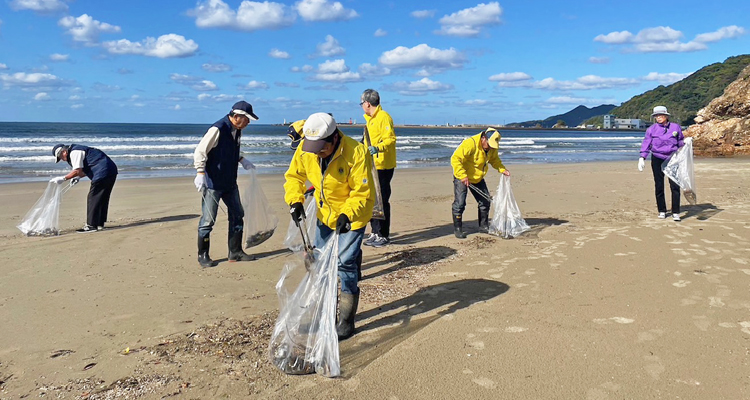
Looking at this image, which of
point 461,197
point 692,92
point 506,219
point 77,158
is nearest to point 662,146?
point 506,219

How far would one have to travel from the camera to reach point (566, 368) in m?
3.09

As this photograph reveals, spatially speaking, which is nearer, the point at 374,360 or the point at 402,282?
the point at 374,360

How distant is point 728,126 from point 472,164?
872 inches

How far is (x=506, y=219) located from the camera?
6.75 m

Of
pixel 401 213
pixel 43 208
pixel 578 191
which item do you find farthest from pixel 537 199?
pixel 43 208

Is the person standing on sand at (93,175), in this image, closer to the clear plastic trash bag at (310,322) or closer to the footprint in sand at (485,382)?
the clear plastic trash bag at (310,322)

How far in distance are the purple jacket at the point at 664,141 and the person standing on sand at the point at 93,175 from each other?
8.09m

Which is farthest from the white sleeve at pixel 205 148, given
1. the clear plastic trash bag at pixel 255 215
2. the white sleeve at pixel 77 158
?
the white sleeve at pixel 77 158

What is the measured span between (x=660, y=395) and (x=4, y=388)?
380 cm

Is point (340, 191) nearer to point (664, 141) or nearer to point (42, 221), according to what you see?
point (42, 221)

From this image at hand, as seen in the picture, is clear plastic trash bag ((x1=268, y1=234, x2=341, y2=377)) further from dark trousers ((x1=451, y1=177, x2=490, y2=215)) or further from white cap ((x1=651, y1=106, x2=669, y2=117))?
white cap ((x1=651, y1=106, x2=669, y2=117))

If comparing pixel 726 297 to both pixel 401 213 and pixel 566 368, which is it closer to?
pixel 566 368

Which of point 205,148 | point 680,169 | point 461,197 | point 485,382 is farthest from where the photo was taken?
point 680,169

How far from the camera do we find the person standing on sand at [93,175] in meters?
7.20
